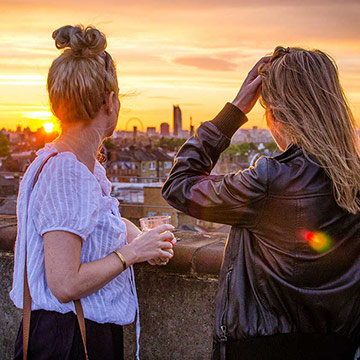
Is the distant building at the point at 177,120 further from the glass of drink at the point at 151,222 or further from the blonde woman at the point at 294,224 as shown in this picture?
the blonde woman at the point at 294,224

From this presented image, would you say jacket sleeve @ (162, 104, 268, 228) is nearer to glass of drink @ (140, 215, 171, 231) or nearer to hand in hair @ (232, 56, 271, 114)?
hand in hair @ (232, 56, 271, 114)

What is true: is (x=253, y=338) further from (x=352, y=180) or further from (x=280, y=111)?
(x=280, y=111)

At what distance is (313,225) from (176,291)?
1.23 meters

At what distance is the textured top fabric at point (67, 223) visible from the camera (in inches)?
70.9

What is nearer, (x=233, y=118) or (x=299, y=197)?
(x=299, y=197)

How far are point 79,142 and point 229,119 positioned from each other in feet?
1.73

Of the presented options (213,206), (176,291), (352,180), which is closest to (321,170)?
(352,180)

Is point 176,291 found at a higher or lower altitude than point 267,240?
lower

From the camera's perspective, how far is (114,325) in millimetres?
2070

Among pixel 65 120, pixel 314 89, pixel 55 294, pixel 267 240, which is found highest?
pixel 314 89

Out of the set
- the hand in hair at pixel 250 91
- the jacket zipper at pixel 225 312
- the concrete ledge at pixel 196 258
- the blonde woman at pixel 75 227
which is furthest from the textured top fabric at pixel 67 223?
the concrete ledge at pixel 196 258

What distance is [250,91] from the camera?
195cm

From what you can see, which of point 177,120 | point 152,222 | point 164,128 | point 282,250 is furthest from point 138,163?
point 177,120

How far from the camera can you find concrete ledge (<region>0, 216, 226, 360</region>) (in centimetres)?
271
